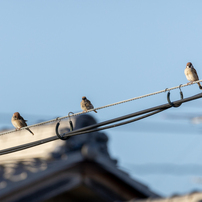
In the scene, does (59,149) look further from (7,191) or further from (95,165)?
(7,191)

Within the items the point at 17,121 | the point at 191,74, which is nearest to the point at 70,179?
the point at 191,74

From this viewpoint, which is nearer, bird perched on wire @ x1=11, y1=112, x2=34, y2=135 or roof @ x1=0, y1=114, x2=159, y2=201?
roof @ x1=0, y1=114, x2=159, y2=201

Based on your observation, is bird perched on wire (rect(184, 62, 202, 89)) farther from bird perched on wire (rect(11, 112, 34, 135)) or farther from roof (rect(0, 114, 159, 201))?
bird perched on wire (rect(11, 112, 34, 135))

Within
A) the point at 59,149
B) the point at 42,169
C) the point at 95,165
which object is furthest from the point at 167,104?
the point at 59,149

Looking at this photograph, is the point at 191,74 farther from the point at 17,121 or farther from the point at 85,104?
the point at 17,121

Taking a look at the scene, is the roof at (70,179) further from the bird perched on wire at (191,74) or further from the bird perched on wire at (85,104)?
the bird perched on wire at (85,104)

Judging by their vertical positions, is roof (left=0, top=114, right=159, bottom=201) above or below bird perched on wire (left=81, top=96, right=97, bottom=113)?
below

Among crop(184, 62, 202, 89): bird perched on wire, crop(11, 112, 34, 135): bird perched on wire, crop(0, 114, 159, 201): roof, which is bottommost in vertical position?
crop(0, 114, 159, 201): roof

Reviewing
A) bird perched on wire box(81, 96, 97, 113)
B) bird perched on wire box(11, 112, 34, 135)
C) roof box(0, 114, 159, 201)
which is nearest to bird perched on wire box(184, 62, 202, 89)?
bird perched on wire box(81, 96, 97, 113)

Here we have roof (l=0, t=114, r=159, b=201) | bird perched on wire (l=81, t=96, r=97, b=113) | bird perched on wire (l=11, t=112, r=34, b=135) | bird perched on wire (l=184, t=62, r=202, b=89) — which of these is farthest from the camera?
bird perched on wire (l=81, t=96, r=97, b=113)

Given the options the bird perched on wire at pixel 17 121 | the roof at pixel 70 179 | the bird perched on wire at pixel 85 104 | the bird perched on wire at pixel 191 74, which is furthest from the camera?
the bird perched on wire at pixel 85 104

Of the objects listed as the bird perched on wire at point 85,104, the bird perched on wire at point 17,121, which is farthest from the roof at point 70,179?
the bird perched on wire at point 85,104

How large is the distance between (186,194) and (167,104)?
1847 mm

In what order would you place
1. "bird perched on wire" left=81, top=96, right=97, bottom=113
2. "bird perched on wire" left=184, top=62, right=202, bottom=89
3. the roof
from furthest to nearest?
"bird perched on wire" left=81, top=96, right=97, bottom=113
"bird perched on wire" left=184, top=62, right=202, bottom=89
the roof
